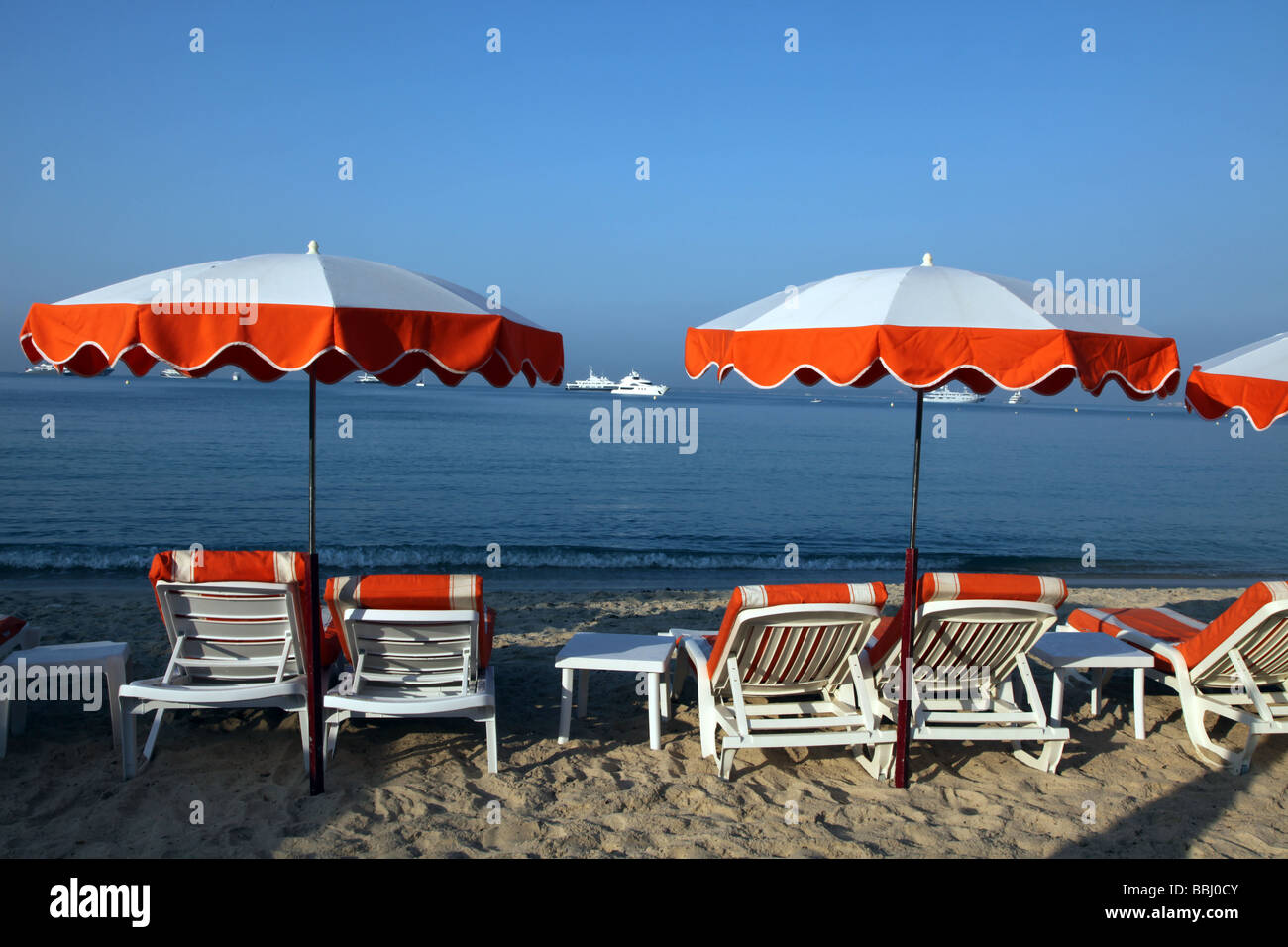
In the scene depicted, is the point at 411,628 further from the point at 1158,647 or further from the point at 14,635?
the point at 1158,647

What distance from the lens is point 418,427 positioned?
1897 inches

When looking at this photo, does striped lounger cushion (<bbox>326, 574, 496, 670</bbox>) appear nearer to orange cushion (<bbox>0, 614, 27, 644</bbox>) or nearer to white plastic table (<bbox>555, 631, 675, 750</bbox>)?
white plastic table (<bbox>555, 631, 675, 750</bbox>)

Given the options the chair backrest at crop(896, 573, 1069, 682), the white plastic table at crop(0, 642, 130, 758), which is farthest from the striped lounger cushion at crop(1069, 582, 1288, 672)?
the white plastic table at crop(0, 642, 130, 758)

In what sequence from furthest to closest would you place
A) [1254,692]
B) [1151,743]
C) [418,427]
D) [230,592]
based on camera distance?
[418,427]
[1151,743]
[1254,692]
[230,592]

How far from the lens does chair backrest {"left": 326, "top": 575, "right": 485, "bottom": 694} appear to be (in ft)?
14.0

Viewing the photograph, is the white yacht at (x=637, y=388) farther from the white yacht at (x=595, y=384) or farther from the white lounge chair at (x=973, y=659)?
the white lounge chair at (x=973, y=659)

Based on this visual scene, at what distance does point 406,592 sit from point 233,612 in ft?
3.06

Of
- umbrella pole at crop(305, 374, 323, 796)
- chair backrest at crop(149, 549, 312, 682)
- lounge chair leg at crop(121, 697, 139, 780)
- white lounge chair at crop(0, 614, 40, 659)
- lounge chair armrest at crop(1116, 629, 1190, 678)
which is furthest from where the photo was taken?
lounge chair armrest at crop(1116, 629, 1190, 678)

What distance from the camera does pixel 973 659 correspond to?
457 cm

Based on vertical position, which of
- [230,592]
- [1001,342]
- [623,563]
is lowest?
[623,563]
